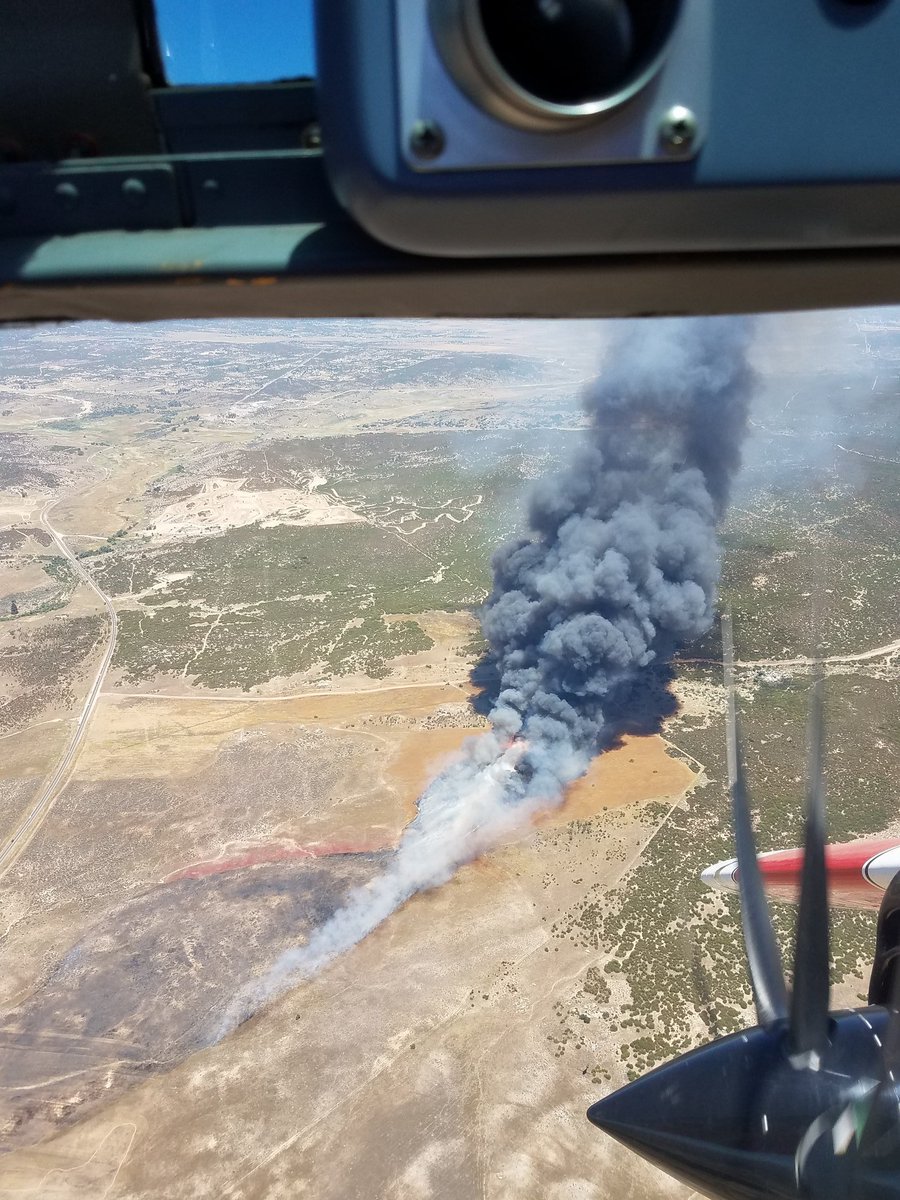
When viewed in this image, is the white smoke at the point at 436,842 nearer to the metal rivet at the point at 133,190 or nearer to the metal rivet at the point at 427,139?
the metal rivet at the point at 133,190

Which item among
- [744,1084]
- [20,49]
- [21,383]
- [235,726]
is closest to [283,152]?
[20,49]

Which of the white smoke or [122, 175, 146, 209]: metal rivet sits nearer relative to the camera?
[122, 175, 146, 209]: metal rivet

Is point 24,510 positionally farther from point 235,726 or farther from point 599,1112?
point 599,1112

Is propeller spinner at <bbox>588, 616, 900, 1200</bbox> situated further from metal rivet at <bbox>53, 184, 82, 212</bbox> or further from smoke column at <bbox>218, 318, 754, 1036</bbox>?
smoke column at <bbox>218, 318, 754, 1036</bbox>

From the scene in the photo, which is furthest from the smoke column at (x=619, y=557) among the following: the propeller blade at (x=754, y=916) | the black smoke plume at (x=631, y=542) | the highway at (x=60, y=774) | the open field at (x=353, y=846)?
the propeller blade at (x=754, y=916)

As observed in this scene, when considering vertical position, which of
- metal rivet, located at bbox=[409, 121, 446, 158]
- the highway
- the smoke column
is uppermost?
metal rivet, located at bbox=[409, 121, 446, 158]

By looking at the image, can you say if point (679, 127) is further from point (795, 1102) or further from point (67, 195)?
point (795, 1102)

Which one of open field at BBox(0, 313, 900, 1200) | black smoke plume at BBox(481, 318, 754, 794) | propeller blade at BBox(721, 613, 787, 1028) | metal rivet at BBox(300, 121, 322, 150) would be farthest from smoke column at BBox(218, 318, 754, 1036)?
metal rivet at BBox(300, 121, 322, 150)
